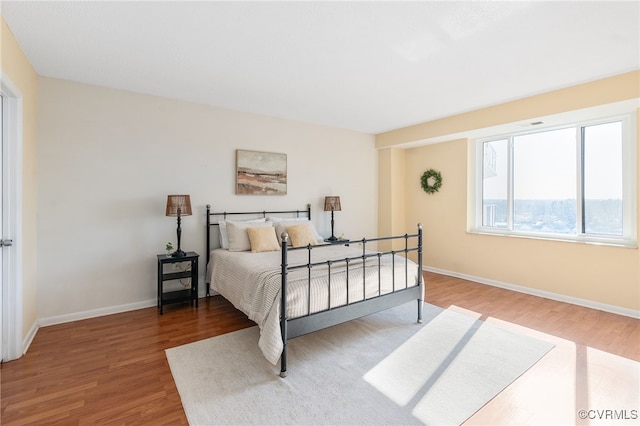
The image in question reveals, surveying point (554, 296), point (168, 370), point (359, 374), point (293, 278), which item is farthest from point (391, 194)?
point (168, 370)

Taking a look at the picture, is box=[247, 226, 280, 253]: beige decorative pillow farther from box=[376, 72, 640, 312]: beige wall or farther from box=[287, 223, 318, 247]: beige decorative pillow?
box=[376, 72, 640, 312]: beige wall

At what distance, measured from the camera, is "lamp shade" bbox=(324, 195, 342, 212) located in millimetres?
5184

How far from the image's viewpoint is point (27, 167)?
2834 mm

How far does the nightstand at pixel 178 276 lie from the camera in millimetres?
3576

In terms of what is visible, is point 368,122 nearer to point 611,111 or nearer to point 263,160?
point 263,160

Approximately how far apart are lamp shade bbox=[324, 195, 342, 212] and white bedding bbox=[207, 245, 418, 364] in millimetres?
1486

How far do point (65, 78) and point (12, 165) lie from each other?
4.51 feet

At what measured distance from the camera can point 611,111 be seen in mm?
Answer: 3572

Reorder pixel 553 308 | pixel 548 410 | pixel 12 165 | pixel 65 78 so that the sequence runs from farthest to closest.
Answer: pixel 553 308, pixel 65 78, pixel 12 165, pixel 548 410

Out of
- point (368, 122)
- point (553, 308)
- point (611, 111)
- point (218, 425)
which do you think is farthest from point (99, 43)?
point (553, 308)

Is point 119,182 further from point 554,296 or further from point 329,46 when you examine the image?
point 554,296

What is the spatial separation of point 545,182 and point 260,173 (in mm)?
4289

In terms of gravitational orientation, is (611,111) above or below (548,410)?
above

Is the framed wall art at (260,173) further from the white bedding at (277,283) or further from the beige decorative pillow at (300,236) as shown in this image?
the white bedding at (277,283)
